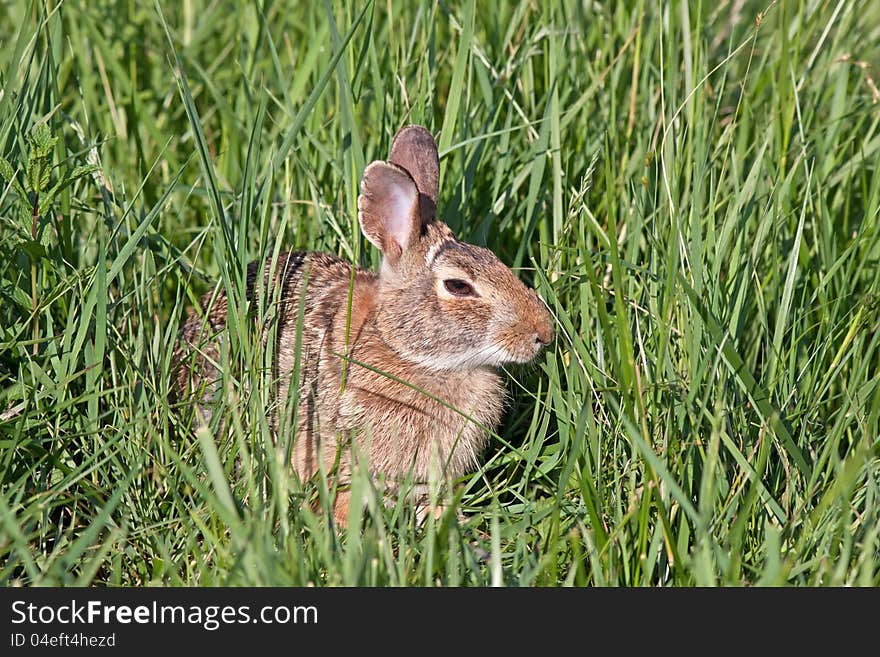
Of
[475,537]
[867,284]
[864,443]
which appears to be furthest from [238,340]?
[867,284]

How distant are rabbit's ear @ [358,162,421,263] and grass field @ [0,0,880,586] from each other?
27cm

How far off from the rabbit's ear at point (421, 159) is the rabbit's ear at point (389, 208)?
0.12 meters

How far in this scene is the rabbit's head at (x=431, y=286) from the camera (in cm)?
368

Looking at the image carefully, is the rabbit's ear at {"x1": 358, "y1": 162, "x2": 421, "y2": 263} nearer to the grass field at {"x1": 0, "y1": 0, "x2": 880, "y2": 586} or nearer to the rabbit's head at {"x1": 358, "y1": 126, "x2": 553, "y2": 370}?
the rabbit's head at {"x1": 358, "y1": 126, "x2": 553, "y2": 370}

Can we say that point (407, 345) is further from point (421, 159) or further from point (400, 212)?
point (421, 159)

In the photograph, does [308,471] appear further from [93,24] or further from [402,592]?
[93,24]

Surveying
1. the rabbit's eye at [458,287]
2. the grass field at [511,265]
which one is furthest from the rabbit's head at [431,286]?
the grass field at [511,265]

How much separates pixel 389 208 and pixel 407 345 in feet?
1.56

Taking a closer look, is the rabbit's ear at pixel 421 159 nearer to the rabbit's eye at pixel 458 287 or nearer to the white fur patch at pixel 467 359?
the rabbit's eye at pixel 458 287

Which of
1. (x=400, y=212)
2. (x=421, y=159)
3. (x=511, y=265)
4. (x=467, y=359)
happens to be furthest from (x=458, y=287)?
(x=511, y=265)

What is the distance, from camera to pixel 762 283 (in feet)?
13.5

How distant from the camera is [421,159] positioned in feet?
13.2

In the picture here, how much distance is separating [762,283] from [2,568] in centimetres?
273

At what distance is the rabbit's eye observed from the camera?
376 centimetres
